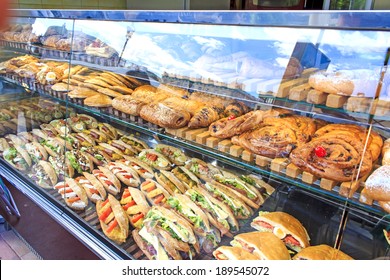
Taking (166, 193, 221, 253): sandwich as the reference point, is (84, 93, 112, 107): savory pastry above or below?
above

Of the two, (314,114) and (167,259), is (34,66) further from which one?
(314,114)

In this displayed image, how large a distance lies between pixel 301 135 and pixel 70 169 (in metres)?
1.79

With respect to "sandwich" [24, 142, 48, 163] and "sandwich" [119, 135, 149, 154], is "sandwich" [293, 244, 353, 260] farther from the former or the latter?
"sandwich" [24, 142, 48, 163]

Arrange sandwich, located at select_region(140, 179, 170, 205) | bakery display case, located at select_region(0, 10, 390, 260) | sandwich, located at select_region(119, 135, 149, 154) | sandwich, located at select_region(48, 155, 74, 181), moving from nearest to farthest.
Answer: bakery display case, located at select_region(0, 10, 390, 260) < sandwich, located at select_region(140, 179, 170, 205) < sandwich, located at select_region(48, 155, 74, 181) < sandwich, located at select_region(119, 135, 149, 154)

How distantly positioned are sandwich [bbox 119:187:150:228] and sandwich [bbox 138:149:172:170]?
0.27 meters

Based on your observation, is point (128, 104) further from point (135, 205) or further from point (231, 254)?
point (231, 254)

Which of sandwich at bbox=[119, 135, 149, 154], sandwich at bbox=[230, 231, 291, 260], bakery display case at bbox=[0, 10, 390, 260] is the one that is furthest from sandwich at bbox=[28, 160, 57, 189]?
sandwich at bbox=[230, 231, 291, 260]

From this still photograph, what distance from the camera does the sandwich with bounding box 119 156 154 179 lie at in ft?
7.75

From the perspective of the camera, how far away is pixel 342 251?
1.60m

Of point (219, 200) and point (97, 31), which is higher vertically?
point (97, 31)

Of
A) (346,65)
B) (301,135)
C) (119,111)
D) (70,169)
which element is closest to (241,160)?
(301,135)

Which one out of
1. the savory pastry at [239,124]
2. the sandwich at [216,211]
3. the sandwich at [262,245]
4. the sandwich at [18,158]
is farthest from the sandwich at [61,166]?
the sandwich at [262,245]

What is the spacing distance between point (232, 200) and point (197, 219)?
250 millimetres

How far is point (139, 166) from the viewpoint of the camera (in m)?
2.43
